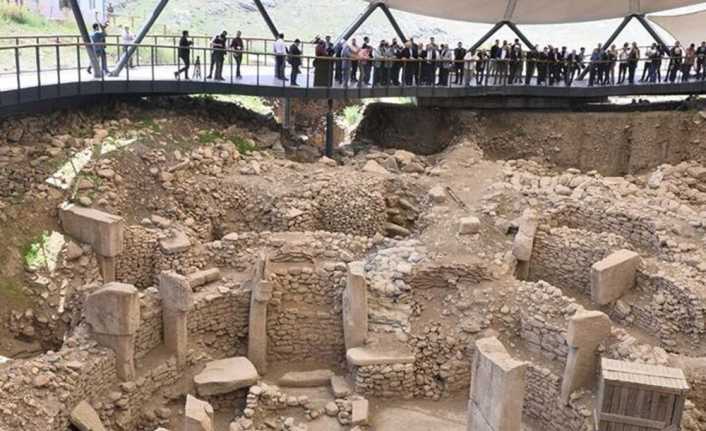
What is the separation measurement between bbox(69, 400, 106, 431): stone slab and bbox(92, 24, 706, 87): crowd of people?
881 cm

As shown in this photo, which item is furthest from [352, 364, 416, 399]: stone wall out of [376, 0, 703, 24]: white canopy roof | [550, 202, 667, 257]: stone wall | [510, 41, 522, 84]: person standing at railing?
[376, 0, 703, 24]: white canopy roof

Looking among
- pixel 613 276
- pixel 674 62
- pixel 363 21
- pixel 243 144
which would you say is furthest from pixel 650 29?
pixel 613 276

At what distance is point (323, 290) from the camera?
12820 millimetres

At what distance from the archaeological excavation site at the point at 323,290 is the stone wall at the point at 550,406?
0.10ft

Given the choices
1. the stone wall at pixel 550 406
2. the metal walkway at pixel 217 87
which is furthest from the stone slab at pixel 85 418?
the metal walkway at pixel 217 87

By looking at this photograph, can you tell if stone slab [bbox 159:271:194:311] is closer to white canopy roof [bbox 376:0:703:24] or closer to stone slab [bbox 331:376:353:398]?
stone slab [bbox 331:376:353:398]

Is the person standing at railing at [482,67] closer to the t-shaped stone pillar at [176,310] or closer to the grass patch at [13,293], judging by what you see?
the t-shaped stone pillar at [176,310]

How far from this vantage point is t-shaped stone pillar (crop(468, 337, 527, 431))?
829 centimetres

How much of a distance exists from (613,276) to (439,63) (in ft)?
32.6

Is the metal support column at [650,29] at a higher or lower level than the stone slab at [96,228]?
higher

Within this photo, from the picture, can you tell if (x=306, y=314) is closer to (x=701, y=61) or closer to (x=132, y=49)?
(x=132, y=49)

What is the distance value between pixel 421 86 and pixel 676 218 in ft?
28.1

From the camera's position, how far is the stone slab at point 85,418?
9828 millimetres

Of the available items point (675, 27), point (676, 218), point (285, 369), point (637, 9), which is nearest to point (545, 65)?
point (637, 9)
